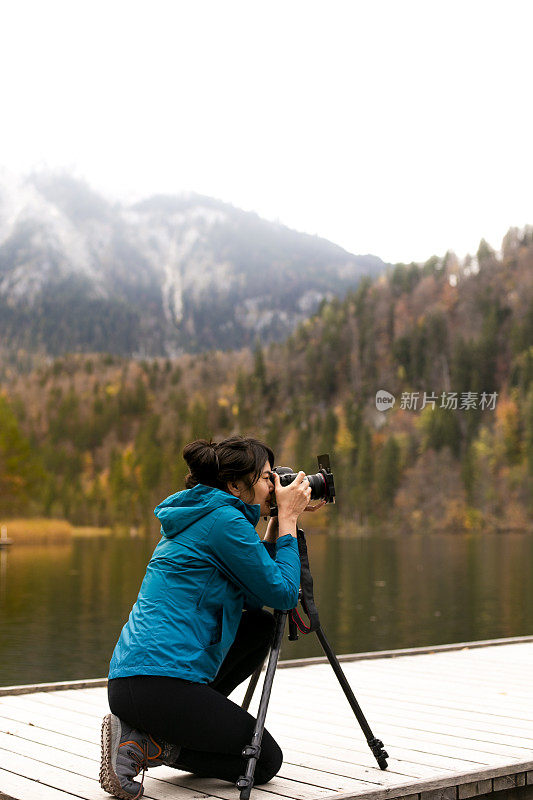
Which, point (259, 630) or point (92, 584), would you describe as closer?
point (259, 630)

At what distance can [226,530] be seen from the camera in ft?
10.3

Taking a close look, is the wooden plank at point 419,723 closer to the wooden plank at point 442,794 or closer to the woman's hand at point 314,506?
the wooden plank at point 442,794

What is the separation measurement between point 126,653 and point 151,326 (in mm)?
181201

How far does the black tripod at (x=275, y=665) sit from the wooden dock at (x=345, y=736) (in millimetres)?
144

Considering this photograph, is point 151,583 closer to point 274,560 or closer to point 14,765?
point 274,560

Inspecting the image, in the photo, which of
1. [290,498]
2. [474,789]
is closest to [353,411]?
[474,789]

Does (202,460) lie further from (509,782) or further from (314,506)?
(509,782)

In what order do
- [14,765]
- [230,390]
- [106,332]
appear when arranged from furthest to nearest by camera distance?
[106,332] → [230,390] → [14,765]

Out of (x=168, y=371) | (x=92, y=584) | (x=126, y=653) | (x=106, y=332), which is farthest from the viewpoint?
(x=106, y=332)

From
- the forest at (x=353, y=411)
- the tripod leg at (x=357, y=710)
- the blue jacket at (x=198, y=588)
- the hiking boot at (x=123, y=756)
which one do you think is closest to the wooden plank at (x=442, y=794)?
the tripod leg at (x=357, y=710)

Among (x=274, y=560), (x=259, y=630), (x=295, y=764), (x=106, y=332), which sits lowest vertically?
(x=295, y=764)

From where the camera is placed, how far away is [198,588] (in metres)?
3.16

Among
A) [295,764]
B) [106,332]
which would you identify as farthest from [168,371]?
[295,764]

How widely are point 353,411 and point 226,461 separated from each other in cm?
8604
